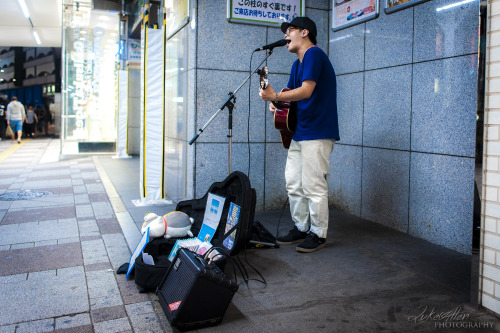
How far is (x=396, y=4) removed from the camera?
425cm

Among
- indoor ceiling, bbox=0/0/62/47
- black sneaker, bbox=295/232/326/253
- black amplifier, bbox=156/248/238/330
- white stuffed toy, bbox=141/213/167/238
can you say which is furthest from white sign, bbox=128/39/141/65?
black amplifier, bbox=156/248/238/330

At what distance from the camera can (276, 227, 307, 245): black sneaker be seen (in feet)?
12.7

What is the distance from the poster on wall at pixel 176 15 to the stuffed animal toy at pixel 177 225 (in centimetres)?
242

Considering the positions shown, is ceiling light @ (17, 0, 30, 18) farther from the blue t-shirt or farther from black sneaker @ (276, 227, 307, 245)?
black sneaker @ (276, 227, 307, 245)

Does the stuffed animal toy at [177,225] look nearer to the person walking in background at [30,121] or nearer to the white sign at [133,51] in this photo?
the white sign at [133,51]

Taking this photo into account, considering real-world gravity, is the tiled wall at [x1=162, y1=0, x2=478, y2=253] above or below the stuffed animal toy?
above

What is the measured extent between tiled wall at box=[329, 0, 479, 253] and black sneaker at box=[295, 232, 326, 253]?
3.25ft

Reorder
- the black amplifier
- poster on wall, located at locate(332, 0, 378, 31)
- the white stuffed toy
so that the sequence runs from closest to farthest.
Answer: the black amplifier, the white stuffed toy, poster on wall, located at locate(332, 0, 378, 31)

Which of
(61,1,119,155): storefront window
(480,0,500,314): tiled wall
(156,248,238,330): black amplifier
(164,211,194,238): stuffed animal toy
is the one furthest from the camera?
(61,1,119,155): storefront window

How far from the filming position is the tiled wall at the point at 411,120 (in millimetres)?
3625

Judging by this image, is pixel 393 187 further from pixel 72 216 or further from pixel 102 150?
pixel 102 150

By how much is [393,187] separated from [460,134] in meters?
0.90

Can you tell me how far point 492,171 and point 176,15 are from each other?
13.8 ft

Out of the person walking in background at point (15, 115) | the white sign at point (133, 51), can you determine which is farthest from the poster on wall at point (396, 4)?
the person walking in background at point (15, 115)
